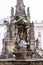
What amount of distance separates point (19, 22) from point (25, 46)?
7.59 ft

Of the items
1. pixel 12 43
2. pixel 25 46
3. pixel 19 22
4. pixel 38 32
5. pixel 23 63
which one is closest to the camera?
pixel 23 63

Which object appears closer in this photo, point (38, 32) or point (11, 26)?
point (11, 26)

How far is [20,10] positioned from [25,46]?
952cm

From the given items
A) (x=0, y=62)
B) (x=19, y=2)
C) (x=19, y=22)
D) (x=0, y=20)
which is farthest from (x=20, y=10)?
(x=0, y=20)

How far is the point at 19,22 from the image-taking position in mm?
16812

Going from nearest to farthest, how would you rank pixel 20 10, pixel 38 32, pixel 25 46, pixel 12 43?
1. pixel 25 46
2. pixel 12 43
3. pixel 20 10
4. pixel 38 32

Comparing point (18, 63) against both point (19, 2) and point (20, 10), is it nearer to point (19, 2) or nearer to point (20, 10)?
point (20, 10)

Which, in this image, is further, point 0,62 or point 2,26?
point 2,26

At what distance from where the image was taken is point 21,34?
16.4 meters

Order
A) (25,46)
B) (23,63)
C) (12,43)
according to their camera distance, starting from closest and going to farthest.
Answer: (23,63), (25,46), (12,43)

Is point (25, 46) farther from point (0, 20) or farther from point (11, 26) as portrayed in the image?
point (0, 20)

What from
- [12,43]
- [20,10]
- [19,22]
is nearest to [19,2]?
[20,10]

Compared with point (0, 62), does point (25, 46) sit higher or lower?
higher

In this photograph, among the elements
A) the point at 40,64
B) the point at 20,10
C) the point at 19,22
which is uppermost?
the point at 20,10
